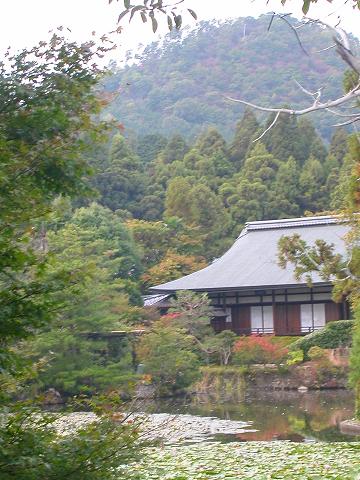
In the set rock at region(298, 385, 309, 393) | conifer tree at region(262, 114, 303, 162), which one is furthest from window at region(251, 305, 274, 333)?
conifer tree at region(262, 114, 303, 162)

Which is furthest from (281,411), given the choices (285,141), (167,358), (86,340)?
(285,141)

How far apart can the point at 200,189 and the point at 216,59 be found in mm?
36938

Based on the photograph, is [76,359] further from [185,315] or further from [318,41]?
[318,41]

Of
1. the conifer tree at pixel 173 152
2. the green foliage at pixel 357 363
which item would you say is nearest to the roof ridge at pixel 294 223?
the conifer tree at pixel 173 152

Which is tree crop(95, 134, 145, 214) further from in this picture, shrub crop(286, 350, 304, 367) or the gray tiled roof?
shrub crop(286, 350, 304, 367)

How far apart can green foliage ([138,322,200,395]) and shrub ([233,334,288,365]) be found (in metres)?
1.99

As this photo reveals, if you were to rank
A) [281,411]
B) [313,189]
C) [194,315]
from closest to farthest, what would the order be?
[281,411] → [194,315] → [313,189]

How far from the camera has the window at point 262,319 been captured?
24.8 metres

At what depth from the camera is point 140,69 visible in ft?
218

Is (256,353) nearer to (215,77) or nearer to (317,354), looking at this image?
(317,354)

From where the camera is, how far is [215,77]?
207 feet

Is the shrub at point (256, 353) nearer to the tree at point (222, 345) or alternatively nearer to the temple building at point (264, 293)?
the tree at point (222, 345)

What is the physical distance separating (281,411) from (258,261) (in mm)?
10951

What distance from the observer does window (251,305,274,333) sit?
24845 millimetres
